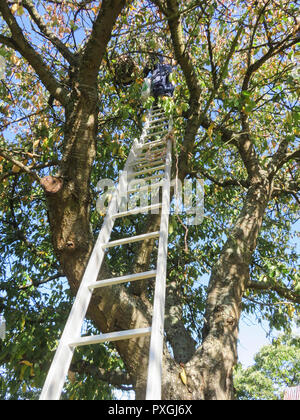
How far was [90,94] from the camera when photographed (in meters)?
2.77

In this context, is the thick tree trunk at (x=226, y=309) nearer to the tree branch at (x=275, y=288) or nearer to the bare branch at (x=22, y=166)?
the tree branch at (x=275, y=288)

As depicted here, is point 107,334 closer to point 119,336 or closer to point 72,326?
point 119,336

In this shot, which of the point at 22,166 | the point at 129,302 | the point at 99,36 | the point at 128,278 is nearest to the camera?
the point at 128,278

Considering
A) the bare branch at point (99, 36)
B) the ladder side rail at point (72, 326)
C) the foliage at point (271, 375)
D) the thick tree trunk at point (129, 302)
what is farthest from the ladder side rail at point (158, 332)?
the foliage at point (271, 375)

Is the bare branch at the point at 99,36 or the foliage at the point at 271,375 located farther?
the foliage at the point at 271,375

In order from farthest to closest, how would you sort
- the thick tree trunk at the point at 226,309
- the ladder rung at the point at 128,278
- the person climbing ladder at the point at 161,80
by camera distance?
the person climbing ladder at the point at 161,80
the thick tree trunk at the point at 226,309
the ladder rung at the point at 128,278

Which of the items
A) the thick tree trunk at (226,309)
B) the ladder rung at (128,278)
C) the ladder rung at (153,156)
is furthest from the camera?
the ladder rung at (153,156)

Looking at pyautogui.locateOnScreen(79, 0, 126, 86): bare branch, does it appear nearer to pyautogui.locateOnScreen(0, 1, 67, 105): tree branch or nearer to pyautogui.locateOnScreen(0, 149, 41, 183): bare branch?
pyautogui.locateOnScreen(0, 1, 67, 105): tree branch

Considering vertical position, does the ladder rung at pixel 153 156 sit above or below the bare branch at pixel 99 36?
below

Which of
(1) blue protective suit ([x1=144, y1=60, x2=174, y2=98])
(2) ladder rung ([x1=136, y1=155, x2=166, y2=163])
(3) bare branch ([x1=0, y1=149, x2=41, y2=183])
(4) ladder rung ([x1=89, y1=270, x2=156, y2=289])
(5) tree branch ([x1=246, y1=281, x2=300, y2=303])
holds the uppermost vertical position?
(1) blue protective suit ([x1=144, y1=60, x2=174, y2=98])

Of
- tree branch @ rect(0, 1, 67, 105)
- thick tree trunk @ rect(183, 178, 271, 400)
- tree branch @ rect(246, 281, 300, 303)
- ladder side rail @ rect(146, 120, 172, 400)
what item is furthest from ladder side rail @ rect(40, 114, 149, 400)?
tree branch @ rect(246, 281, 300, 303)

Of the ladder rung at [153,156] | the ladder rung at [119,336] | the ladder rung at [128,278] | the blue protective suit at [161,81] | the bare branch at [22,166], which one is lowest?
the ladder rung at [119,336]

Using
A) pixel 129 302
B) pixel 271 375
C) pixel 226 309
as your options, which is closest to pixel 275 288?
pixel 226 309
